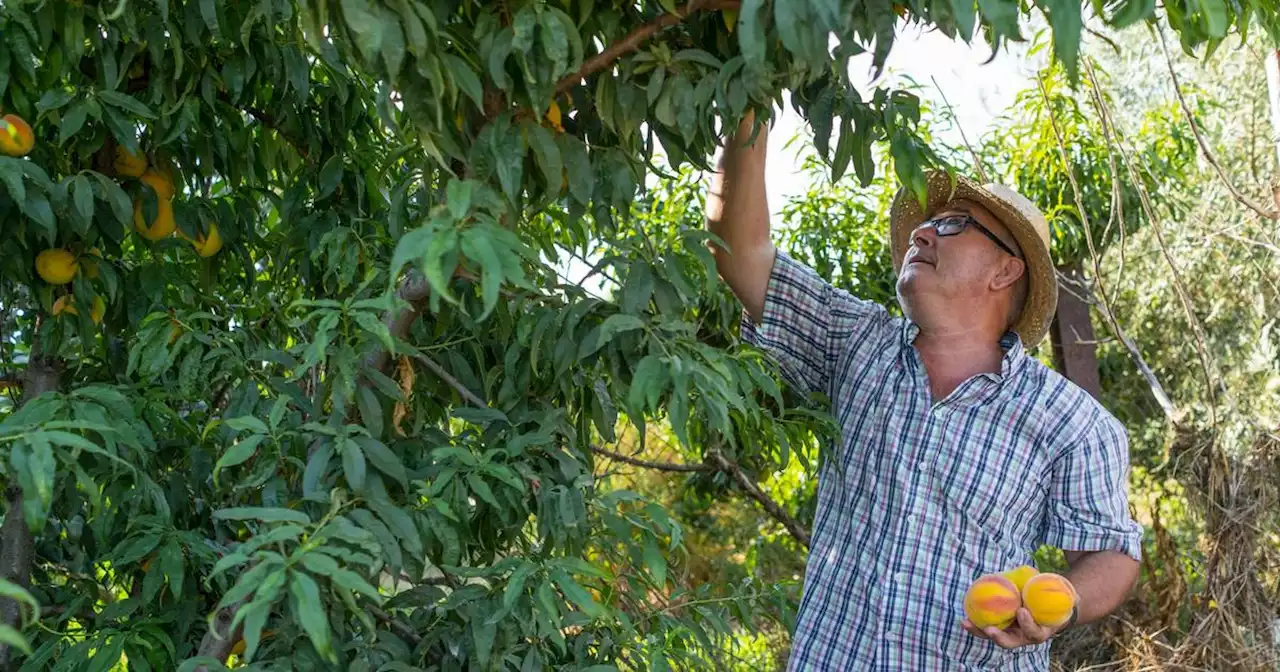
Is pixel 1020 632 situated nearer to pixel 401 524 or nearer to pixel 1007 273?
pixel 1007 273

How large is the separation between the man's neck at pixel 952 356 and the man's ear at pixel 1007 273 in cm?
11

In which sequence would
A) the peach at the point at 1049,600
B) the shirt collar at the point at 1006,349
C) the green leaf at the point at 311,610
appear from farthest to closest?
1. the shirt collar at the point at 1006,349
2. the peach at the point at 1049,600
3. the green leaf at the point at 311,610

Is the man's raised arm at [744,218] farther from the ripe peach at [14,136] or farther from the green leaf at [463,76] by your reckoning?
the ripe peach at [14,136]

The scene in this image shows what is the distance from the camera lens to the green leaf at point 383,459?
149 centimetres

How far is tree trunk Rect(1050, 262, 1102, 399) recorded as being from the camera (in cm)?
454

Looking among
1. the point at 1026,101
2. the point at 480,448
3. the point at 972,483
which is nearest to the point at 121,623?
the point at 480,448

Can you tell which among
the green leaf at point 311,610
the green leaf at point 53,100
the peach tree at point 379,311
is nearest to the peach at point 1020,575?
the peach tree at point 379,311

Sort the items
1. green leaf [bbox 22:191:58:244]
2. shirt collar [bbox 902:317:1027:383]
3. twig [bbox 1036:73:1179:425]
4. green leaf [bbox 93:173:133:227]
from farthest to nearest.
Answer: twig [bbox 1036:73:1179:425] < shirt collar [bbox 902:317:1027:383] < green leaf [bbox 93:173:133:227] < green leaf [bbox 22:191:58:244]

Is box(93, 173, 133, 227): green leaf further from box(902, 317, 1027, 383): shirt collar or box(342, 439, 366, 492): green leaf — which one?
box(902, 317, 1027, 383): shirt collar

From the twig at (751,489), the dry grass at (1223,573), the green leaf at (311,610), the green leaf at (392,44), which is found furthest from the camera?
the dry grass at (1223,573)

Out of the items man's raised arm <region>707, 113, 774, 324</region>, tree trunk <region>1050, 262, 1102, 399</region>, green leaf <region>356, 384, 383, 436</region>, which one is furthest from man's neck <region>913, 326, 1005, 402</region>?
tree trunk <region>1050, 262, 1102, 399</region>

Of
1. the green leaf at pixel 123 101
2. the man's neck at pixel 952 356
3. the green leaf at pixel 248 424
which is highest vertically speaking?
the green leaf at pixel 123 101

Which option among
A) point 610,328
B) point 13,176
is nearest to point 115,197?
point 13,176

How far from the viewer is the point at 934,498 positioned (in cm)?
238
